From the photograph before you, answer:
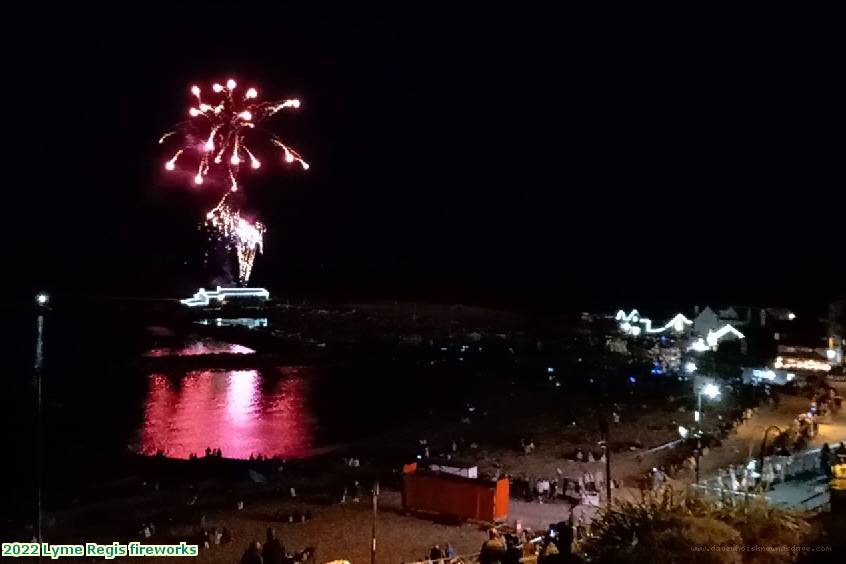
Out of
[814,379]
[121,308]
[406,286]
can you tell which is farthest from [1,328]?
[406,286]

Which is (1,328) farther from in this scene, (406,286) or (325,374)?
(406,286)

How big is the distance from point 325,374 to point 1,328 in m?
36.6

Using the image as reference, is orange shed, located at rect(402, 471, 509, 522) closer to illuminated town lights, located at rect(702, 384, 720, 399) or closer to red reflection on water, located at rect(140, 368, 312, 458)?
red reflection on water, located at rect(140, 368, 312, 458)

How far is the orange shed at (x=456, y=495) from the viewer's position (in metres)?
12.9

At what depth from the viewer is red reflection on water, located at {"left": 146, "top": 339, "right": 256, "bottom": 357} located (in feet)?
161

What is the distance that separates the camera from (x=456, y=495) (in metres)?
13.2

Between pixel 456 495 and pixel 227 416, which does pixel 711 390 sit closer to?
pixel 456 495

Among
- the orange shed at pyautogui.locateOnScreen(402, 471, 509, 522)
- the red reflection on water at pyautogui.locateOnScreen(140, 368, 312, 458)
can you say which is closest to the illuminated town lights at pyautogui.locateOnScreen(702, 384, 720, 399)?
the red reflection on water at pyautogui.locateOnScreen(140, 368, 312, 458)

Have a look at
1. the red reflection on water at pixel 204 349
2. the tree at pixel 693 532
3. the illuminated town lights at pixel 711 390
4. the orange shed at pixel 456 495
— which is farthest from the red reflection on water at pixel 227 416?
the tree at pixel 693 532

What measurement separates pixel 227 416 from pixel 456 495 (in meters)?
17.5

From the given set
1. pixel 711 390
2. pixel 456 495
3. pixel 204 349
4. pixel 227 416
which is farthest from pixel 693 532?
pixel 204 349

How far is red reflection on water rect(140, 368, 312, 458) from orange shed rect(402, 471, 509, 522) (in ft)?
30.0

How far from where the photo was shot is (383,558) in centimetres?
1146

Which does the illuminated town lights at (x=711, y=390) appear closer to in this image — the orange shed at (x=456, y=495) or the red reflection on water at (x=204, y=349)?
the orange shed at (x=456, y=495)
